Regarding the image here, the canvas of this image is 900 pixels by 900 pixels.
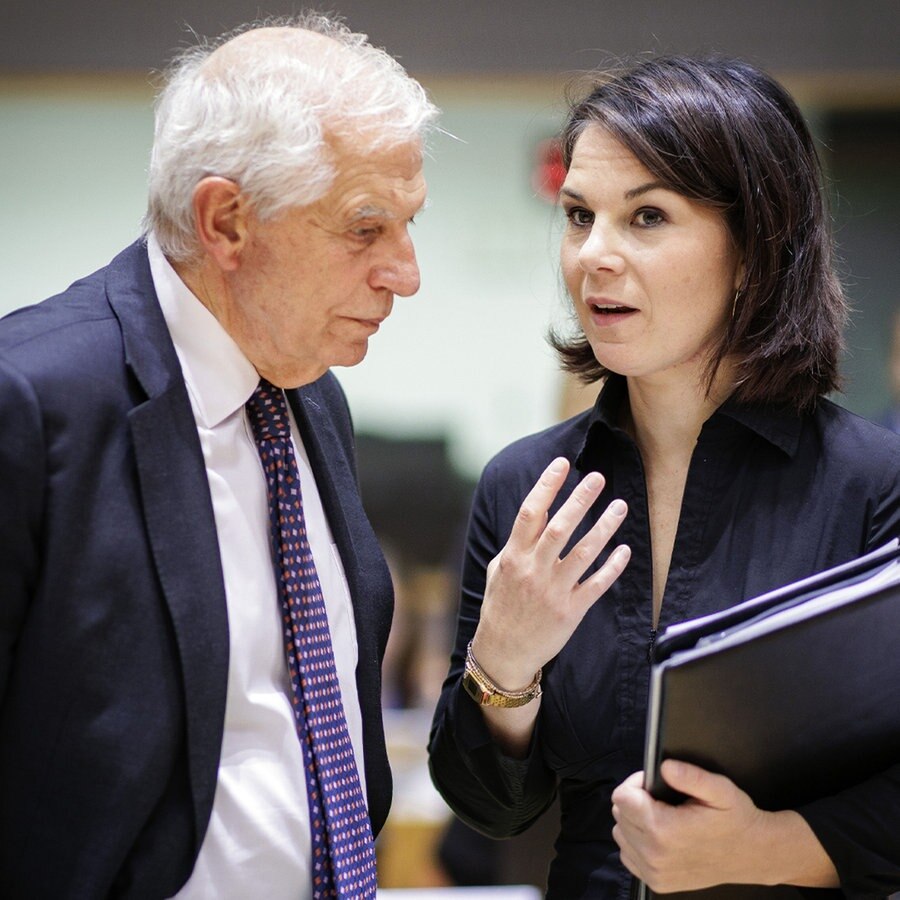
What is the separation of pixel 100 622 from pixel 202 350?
0.39 m

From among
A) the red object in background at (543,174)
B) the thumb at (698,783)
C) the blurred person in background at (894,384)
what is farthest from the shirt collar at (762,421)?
the red object in background at (543,174)

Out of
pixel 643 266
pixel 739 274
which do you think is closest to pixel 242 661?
pixel 643 266

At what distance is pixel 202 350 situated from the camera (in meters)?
1.66

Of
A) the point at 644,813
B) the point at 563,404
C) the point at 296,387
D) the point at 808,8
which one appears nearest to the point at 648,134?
the point at 296,387

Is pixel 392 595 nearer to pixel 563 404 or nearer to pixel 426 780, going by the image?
pixel 563 404

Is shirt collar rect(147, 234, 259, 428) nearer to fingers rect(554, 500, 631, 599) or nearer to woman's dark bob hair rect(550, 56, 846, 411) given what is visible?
fingers rect(554, 500, 631, 599)

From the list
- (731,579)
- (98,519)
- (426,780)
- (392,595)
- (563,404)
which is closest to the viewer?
(98,519)

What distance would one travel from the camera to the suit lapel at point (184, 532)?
1.48 m

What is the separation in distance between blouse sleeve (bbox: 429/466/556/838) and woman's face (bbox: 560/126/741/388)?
319 millimetres

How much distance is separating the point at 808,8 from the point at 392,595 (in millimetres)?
3183

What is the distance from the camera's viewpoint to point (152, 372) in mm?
1558

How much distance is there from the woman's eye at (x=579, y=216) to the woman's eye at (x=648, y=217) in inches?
3.0

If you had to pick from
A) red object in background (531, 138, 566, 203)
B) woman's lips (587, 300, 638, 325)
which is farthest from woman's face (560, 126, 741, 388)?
red object in background (531, 138, 566, 203)

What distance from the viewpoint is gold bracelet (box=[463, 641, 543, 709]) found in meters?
1.80
